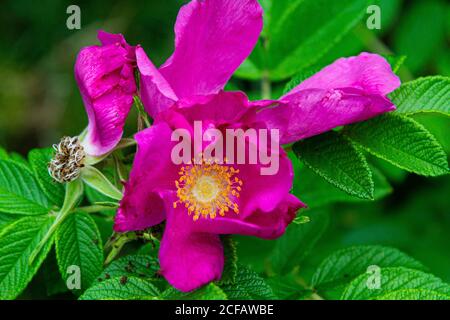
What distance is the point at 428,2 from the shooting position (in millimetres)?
2963

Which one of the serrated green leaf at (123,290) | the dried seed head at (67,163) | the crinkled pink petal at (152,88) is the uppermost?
the crinkled pink petal at (152,88)

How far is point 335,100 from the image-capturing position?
53.1 inches

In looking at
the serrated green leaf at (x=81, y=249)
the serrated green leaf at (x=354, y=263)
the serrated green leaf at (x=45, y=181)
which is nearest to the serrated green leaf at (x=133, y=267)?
the serrated green leaf at (x=81, y=249)

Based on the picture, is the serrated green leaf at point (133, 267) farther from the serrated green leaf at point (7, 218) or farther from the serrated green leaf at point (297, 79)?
the serrated green leaf at point (297, 79)

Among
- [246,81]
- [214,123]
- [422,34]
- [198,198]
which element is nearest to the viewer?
[214,123]

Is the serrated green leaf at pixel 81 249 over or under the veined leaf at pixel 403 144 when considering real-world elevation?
under

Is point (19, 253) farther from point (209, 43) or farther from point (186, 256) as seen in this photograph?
point (209, 43)

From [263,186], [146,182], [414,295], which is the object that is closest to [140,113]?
[146,182]

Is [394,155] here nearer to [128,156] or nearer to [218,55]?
[218,55]

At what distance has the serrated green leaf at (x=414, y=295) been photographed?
4.44ft

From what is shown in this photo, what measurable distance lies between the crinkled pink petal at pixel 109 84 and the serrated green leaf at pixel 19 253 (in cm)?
30

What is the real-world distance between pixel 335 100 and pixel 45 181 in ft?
2.38

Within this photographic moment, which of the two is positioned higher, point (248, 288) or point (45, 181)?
point (45, 181)

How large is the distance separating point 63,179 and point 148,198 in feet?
0.79
